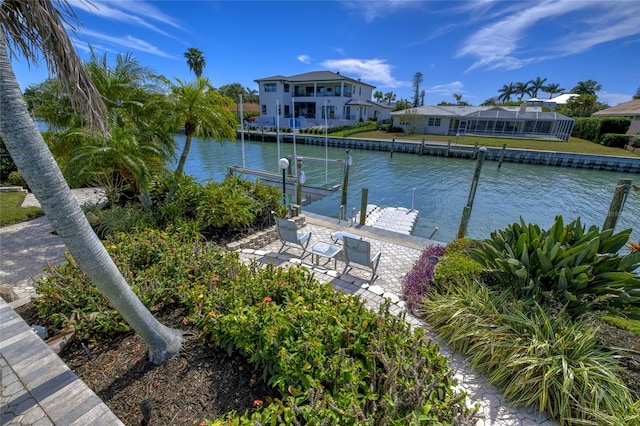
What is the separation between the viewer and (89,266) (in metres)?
2.39

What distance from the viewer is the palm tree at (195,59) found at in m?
52.5

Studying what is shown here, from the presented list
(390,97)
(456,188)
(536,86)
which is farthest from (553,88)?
(456,188)

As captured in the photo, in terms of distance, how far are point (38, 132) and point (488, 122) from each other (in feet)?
152

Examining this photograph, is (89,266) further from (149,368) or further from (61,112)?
(61,112)

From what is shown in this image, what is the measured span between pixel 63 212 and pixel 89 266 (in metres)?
0.49

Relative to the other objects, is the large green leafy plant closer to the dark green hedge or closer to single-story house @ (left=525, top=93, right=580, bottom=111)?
the dark green hedge

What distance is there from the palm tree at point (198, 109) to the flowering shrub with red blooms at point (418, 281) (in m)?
6.04

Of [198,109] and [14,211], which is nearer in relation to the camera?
[198,109]

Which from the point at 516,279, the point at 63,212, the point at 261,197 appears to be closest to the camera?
the point at 63,212

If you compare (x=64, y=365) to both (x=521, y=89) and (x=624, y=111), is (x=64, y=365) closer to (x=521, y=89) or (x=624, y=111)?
(x=624, y=111)

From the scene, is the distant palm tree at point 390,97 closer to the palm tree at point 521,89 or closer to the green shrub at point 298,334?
the palm tree at point 521,89

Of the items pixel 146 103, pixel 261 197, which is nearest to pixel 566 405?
pixel 261 197

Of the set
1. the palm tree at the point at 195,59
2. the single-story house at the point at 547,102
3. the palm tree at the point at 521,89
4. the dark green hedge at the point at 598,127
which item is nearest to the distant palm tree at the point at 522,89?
the palm tree at the point at 521,89

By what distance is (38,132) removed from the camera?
2.09 m
